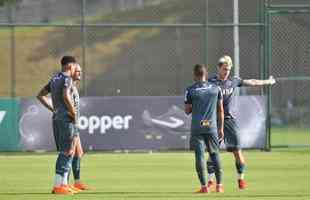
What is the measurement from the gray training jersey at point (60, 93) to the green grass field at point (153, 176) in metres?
1.26

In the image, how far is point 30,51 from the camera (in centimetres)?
4238

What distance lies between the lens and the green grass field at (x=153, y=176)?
17.2m

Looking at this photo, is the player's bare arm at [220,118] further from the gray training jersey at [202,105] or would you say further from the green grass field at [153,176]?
the green grass field at [153,176]

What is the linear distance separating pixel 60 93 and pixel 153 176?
13.1 ft

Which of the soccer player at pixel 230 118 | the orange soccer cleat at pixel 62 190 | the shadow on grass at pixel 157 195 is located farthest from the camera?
the soccer player at pixel 230 118

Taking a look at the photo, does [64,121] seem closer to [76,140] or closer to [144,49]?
[76,140]

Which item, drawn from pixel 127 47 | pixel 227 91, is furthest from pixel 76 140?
pixel 127 47

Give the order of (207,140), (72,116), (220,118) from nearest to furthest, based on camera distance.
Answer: (72,116) → (207,140) → (220,118)

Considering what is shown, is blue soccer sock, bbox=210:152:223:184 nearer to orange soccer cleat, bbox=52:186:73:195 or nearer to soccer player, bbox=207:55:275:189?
soccer player, bbox=207:55:275:189

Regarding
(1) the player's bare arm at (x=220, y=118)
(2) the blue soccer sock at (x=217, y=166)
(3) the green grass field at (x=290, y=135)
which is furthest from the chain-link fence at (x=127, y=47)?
(2) the blue soccer sock at (x=217, y=166)

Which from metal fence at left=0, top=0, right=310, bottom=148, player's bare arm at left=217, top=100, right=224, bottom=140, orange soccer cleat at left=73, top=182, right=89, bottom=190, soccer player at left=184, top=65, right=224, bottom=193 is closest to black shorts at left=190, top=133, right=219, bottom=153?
soccer player at left=184, top=65, right=224, bottom=193

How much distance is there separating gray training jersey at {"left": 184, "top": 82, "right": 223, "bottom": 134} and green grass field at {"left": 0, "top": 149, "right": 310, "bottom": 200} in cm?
104

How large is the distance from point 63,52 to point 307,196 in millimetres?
26834

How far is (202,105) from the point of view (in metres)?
17.5
